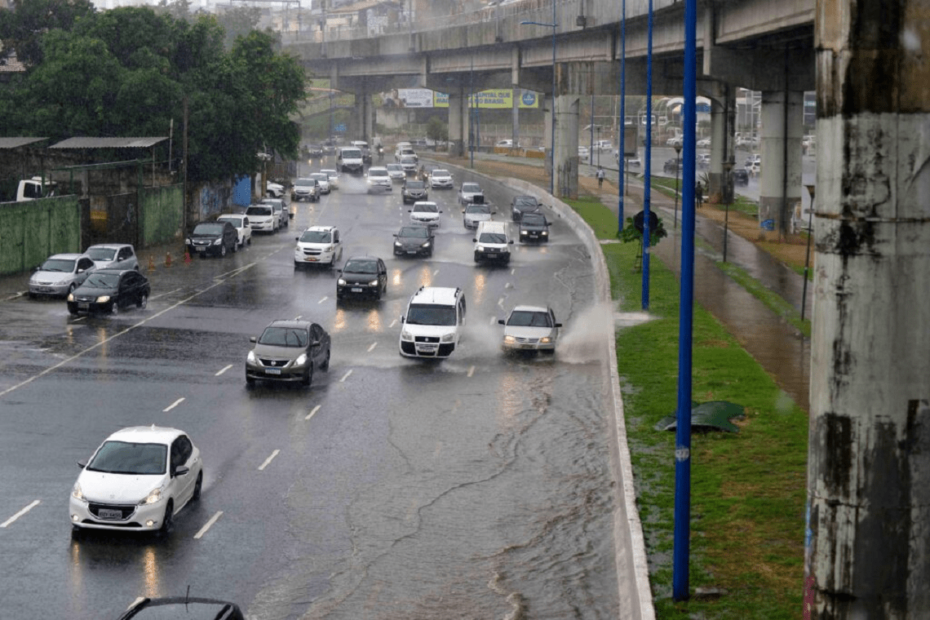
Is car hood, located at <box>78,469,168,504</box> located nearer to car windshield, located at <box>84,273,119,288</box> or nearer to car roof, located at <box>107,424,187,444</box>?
car roof, located at <box>107,424,187,444</box>

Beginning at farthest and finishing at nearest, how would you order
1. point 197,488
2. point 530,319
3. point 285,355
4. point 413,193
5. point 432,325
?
point 413,193, point 530,319, point 432,325, point 285,355, point 197,488

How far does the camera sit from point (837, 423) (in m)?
13.5

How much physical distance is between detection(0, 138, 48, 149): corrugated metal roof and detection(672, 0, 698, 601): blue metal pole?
5134 centimetres

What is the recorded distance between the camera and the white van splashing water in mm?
39750

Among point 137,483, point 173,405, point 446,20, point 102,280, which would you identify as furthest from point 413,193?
point 137,483

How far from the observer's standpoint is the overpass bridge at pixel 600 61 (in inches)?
2534

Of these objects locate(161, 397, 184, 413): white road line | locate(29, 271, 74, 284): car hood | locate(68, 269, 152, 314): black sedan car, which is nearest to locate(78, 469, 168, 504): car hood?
locate(161, 397, 184, 413): white road line

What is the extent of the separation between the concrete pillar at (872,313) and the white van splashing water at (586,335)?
992 inches

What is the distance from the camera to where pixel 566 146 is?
97812 millimetres

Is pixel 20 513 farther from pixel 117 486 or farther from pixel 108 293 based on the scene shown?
pixel 108 293

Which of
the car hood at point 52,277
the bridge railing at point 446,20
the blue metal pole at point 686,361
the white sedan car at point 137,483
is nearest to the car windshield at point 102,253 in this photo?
the car hood at point 52,277

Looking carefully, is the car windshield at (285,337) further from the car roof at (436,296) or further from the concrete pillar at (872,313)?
the concrete pillar at (872,313)

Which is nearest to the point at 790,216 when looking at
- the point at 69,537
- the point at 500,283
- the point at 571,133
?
the point at 500,283

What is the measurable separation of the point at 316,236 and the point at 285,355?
26944mm
